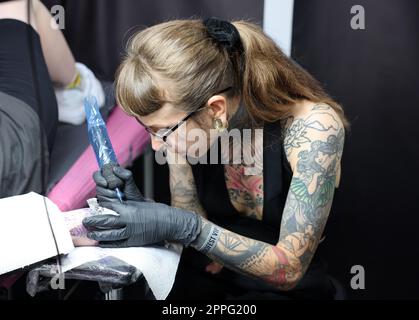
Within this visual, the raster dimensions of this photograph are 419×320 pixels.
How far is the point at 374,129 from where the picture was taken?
1.93m

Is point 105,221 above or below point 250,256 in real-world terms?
above

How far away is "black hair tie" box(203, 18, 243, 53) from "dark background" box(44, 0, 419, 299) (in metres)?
0.61

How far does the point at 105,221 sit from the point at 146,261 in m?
0.12

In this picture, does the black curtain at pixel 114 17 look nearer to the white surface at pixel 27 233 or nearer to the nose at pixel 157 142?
the nose at pixel 157 142

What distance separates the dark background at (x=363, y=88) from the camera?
1802mm

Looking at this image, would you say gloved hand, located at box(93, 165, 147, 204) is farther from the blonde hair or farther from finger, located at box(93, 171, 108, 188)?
the blonde hair

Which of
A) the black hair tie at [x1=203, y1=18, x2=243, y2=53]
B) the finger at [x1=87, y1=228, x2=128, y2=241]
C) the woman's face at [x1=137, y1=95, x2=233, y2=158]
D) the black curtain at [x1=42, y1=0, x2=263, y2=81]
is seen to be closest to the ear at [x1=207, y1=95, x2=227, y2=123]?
the woman's face at [x1=137, y1=95, x2=233, y2=158]

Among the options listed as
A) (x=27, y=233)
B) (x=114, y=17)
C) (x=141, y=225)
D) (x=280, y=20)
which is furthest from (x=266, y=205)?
(x=114, y=17)

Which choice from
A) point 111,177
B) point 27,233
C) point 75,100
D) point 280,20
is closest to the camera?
point 27,233

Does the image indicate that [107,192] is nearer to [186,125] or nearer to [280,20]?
[186,125]

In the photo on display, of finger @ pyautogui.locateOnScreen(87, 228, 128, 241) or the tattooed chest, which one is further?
the tattooed chest

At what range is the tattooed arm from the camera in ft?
4.11
